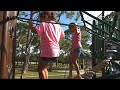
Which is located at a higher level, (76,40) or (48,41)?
(76,40)

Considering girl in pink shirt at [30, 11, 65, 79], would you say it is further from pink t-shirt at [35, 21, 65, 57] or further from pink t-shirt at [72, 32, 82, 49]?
pink t-shirt at [72, 32, 82, 49]

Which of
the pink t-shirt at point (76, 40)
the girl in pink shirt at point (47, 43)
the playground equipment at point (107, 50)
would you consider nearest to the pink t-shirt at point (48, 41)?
the girl in pink shirt at point (47, 43)

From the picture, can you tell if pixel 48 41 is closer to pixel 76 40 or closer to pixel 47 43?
pixel 47 43

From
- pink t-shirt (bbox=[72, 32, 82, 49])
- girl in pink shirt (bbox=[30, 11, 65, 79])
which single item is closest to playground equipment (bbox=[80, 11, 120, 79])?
pink t-shirt (bbox=[72, 32, 82, 49])

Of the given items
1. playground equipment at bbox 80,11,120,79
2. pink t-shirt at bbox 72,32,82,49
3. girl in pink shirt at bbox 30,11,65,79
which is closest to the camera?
girl in pink shirt at bbox 30,11,65,79

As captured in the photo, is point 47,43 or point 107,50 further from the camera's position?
point 107,50

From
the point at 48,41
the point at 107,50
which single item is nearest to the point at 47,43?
the point at 48,41

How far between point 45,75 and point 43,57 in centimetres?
22

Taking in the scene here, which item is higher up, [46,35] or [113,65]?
[46,35]

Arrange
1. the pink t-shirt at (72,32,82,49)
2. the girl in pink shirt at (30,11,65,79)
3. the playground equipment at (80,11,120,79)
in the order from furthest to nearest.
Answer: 1. the playground equipment at (80,11,120,79)
2. the pink t-shirt at (72,32,82,49)
3. the girl in pink shirt at (30,11,65,79)

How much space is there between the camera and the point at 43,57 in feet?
9.55
